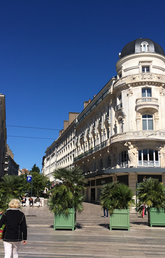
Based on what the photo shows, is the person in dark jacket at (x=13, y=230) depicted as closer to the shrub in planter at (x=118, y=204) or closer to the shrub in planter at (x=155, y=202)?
the shrub in planter at (x=118, y=204)

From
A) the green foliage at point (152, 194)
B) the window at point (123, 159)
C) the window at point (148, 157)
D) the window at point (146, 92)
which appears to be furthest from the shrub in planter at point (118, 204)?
the window at point (146, 92)

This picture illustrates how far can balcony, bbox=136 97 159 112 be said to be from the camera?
1139 inches

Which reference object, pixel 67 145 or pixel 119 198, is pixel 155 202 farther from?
pixel 67 145

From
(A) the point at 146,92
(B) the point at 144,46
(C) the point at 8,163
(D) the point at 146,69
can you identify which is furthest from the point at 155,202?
(C) the point at 8,163

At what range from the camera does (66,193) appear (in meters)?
12.7

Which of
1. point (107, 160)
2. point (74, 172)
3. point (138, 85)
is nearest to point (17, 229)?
point (74, 172)

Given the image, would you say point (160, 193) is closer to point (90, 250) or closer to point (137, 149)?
point (90, 250)

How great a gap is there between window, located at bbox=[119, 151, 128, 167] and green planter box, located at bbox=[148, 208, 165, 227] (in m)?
15.3

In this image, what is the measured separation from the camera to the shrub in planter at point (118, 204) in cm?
1258

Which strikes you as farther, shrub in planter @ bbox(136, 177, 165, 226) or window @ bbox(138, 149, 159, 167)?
window @ bbox(138, 149, 159, 167)

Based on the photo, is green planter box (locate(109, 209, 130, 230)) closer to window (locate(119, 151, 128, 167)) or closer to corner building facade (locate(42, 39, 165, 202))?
corner building facade (locate(42, 39, 165, 202))

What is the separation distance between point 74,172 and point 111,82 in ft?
75.7

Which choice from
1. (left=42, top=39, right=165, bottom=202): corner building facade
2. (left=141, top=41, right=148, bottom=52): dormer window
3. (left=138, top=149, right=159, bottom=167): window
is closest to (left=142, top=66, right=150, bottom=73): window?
(left=42, top=39, right=165, bottom=202): corner building facade

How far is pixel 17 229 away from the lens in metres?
5.37
